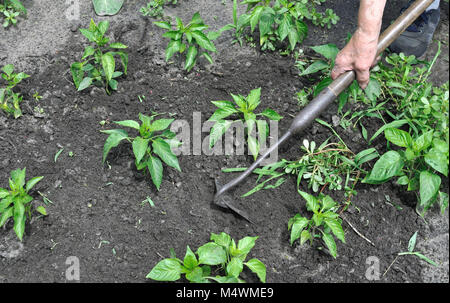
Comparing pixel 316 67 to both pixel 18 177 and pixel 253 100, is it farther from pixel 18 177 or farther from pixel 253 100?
pixel 18 177

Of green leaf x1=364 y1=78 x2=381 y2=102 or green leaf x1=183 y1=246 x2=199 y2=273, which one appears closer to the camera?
green leaf x1=183 y1=246 x2=199 y2=273

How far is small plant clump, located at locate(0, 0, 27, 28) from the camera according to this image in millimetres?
2857

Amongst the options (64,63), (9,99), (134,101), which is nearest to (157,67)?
(134,101)

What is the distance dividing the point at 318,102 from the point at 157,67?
106cm

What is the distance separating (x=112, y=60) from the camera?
244 cm

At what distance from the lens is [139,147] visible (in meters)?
2.12

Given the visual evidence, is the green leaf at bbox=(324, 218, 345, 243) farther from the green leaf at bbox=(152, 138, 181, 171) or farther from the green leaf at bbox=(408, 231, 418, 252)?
the green leaf at bbox=(152, 138, 181, 171)

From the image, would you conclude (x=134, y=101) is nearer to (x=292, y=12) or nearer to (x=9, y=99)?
(x=9, y=99)

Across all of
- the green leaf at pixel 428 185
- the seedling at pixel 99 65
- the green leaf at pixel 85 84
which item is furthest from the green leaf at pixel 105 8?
the green leaf at pixel 428 185

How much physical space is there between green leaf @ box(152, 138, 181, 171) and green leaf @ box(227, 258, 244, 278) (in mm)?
546

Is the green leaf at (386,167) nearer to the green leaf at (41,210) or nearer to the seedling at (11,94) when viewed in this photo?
the green leaf at (41,210)

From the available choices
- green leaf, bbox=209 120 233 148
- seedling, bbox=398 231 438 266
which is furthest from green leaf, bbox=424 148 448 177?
green leaf, bbox=209 120 233 148

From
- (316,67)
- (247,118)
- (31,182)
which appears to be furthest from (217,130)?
(31,182)

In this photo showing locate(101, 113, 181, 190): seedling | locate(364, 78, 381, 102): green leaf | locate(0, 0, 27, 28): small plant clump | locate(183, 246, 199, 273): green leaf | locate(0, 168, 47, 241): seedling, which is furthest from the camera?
locate(0, 0, 27, 28): small plant clump
